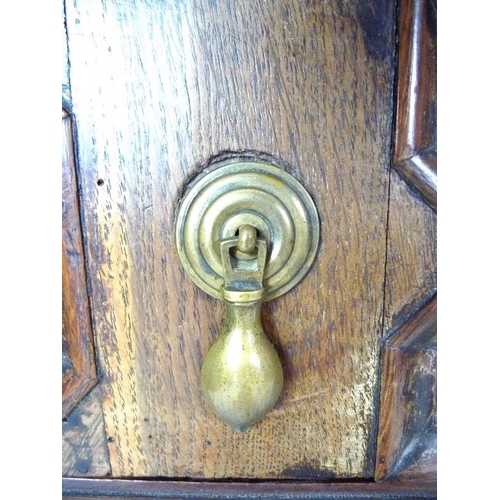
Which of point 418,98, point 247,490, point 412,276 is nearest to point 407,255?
point 412,276

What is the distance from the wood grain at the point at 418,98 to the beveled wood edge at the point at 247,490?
278 mm

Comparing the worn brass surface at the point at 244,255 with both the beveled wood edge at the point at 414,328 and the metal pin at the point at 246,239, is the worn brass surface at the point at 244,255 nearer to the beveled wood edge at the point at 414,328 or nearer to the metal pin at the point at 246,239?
the metal pin at the point at 246,239

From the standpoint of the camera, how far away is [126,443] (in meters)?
0.47

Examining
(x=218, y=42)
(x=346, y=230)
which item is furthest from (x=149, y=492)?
(x=218, y=42)

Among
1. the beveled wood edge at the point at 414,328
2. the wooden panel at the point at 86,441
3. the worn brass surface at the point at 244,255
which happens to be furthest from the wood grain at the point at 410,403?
the wooden panel at the point at 86,441

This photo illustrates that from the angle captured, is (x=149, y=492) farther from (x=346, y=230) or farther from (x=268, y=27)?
(x=268, y=27)

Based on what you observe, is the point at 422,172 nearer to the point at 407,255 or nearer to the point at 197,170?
the point at 407,255

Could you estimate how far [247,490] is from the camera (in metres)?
0.48

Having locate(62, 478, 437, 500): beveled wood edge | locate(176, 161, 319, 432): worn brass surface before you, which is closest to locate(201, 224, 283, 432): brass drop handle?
locate(176, 161, 319, 432): worn brass surface

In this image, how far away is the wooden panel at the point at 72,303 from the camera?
42 centimetres

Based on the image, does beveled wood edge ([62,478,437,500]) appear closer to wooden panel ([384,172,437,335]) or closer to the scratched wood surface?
the scratched wood surface

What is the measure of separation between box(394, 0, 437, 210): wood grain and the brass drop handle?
15 centimetres

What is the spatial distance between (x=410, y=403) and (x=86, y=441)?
1.03 ft

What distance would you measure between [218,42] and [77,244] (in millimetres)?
212
